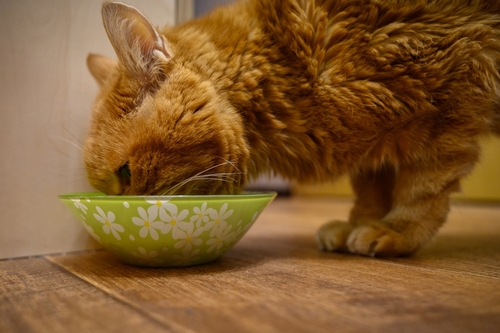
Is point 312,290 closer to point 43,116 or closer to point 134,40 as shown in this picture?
point 134,40

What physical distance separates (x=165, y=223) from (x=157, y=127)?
243 mm

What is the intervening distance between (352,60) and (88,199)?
2.50 feet

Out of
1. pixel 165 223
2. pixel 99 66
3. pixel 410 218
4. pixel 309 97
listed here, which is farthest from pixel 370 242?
pixel 99 66

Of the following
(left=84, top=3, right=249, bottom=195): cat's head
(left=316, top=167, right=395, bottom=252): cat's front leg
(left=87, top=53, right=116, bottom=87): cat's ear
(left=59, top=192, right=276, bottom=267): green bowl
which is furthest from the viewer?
(left=316, top=167, right=395, bottom=252): cat's front leg

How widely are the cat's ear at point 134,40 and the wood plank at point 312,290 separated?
510mm

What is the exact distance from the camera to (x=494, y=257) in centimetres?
116

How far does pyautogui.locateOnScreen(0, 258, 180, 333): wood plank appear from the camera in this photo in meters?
0.61

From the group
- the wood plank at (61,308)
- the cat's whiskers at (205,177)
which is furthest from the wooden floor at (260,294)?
the cat's whiskers at (205,177)

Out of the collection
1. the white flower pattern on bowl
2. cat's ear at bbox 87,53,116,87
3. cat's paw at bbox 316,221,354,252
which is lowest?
cat's paw at bbox 316,221,354,252

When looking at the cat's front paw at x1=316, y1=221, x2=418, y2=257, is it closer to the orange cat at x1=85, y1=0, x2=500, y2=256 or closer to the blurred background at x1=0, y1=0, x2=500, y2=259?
the orange cat at x1=85, y1=0, x2=500, y2=256

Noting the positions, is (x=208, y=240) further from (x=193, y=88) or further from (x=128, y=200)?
(x=193, y=88)

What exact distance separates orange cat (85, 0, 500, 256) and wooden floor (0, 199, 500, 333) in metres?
0.19

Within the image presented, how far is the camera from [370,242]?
118 centimetres

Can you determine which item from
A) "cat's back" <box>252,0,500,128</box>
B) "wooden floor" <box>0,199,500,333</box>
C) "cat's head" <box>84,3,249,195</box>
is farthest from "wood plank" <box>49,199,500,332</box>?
"cat's back" <box>252,0,500,128</box>
